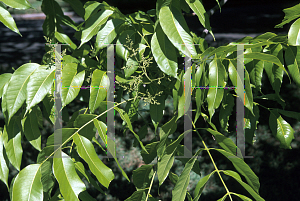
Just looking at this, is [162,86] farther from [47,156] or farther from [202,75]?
[47,156]

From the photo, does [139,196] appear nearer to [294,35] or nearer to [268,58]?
[268,58]

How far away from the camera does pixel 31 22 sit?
10.1 metres

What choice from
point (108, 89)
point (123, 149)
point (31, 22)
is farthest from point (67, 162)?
point (31, 22)

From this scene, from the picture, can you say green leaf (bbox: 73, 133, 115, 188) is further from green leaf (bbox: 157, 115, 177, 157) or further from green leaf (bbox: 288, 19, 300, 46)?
green leaf (bbox: 288, 19, 300, 46)

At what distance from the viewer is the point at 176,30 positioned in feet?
2.99

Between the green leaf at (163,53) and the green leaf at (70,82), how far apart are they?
351mm

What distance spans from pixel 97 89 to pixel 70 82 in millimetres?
117

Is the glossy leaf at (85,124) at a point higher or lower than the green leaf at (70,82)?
lower

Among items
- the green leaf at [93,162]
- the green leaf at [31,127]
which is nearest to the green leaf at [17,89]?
the green leaf at [31,127]

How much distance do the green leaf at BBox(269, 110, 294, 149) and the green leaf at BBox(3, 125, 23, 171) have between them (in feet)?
4.32

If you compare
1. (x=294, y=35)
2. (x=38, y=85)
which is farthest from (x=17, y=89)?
(x=294, y=35)

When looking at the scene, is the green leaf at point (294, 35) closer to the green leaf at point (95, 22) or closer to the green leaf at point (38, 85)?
the green leaf at point (95, 22)

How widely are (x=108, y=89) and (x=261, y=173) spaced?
10.3 ft

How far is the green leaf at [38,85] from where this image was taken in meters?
0.98
